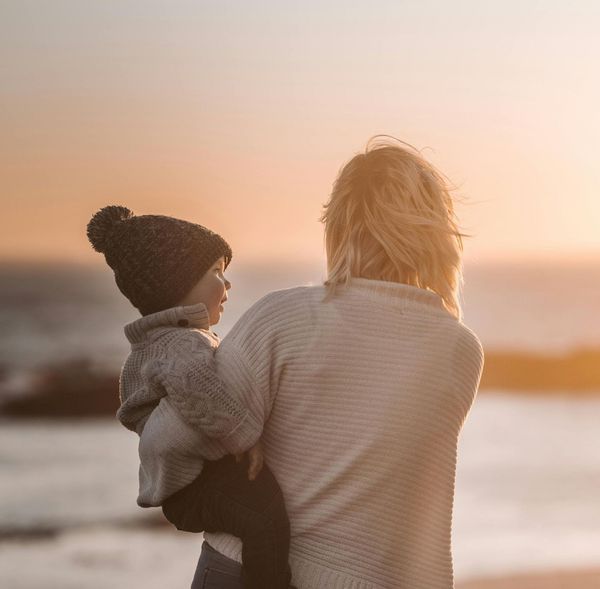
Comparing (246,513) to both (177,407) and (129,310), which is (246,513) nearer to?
(177,407)

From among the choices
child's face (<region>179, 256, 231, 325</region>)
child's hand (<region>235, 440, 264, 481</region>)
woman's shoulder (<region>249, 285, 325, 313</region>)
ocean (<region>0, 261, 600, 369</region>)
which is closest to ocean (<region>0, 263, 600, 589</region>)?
woman's shoulder (<region>249, 285, 325, 313</region>)

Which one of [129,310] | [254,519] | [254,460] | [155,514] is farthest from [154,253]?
[129,310]

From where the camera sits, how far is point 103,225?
2414mm

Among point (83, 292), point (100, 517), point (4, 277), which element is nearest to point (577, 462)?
point (100, 517)

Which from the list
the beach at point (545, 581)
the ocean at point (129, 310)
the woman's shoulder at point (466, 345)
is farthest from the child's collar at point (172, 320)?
the ocean at point (129, 310)

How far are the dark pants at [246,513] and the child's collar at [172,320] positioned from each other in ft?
1.08

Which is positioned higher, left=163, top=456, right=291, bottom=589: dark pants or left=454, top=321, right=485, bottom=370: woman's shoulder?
left=454, top=321, right=485, bottom=370: woman's shoulder

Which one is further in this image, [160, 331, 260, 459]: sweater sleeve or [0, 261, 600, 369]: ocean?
[0, 261, 600, 369]: ocean

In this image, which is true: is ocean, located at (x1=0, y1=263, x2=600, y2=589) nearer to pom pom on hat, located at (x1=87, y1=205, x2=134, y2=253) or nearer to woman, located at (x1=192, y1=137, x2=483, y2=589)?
woman, located at (x1=192, y1=137, x2=483, y2=589)

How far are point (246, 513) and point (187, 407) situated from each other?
252mm

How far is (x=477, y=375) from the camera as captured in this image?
7.45ft

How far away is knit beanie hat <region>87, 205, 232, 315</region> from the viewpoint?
2.35m

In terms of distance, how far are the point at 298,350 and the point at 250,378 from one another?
115mm

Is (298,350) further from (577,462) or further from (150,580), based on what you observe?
(577,462)
